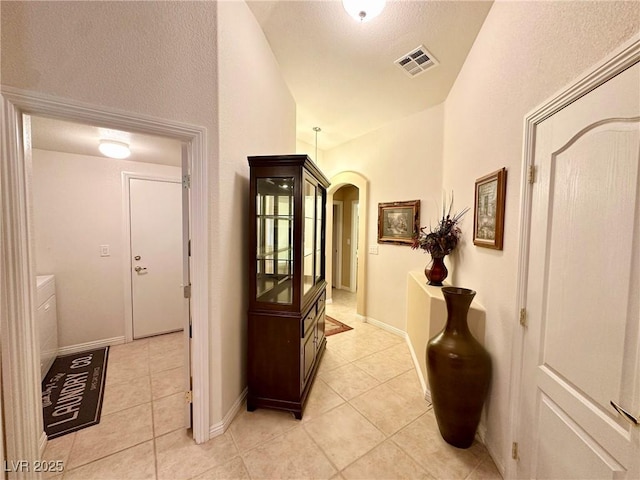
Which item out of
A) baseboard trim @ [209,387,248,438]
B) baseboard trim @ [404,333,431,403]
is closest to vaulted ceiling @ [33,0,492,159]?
baseboard trim @ [209,387,248,438]

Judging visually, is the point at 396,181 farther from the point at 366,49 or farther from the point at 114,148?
the point at 114,148

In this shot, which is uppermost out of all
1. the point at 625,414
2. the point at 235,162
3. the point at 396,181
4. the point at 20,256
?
the point at 396,181

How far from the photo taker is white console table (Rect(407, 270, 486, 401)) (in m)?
1.88

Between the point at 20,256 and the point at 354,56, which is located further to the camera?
the point at 354,56

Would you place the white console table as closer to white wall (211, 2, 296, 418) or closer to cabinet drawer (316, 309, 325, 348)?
cabinet drawer (316, 309, 325, 348)

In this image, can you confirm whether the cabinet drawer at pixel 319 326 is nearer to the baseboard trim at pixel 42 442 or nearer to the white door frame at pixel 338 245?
the baseboard trim at pixel 42 442

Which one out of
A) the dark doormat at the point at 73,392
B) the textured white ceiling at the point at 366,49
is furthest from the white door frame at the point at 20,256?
the textured white ceiling at the point at 366,49

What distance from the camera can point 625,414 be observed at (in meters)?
0.82

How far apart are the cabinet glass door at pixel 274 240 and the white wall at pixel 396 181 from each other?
2068 millimetres

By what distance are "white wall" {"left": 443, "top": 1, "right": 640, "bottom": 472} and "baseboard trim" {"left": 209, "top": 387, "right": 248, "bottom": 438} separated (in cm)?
185

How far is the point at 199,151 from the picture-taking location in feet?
5.30

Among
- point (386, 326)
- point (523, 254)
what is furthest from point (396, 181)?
point (523, 254)

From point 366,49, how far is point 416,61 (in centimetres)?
53

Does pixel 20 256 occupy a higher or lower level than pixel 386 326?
higher
